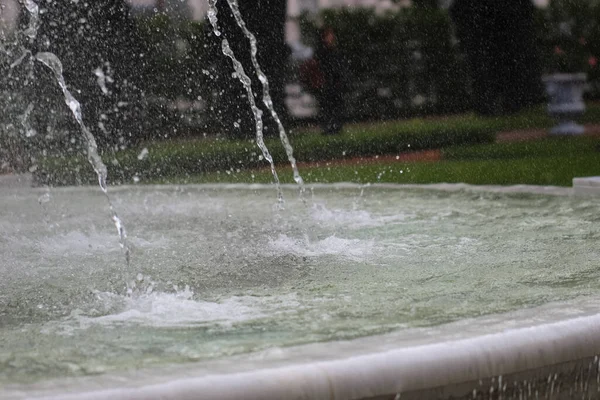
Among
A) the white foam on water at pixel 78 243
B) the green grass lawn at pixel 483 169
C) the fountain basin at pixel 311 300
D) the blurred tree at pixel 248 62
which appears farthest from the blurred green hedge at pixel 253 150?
the white foam on water at pixel 78 243

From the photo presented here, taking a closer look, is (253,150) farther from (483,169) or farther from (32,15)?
(32,15)

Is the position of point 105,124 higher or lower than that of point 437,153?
higher

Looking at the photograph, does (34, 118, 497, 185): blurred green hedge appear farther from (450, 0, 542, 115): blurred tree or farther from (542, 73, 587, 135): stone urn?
(542, 73, 587, 135): stone urn

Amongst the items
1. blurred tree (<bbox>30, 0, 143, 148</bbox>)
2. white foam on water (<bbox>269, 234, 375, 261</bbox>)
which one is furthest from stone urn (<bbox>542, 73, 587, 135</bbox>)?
white foam on water (<bbox>269, 234, 375, 261</bbox>)

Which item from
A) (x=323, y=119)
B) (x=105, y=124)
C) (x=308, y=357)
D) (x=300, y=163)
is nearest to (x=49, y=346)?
(x=308, y=357)

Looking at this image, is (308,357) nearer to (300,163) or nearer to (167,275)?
(167,275)

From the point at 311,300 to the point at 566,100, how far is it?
9.97m

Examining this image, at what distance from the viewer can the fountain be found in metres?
1.86

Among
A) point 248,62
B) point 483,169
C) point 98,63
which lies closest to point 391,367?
point 483,169

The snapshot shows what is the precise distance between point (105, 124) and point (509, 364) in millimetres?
11604

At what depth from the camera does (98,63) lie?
12.8m

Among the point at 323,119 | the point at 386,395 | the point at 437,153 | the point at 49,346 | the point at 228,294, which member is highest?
the point at 323,119

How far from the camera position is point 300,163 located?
11.6 meters

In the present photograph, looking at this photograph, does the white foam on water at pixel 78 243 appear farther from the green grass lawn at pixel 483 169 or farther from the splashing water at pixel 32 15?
the green grass lawn at pixel 483 169
